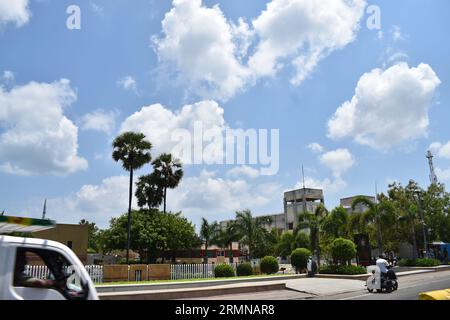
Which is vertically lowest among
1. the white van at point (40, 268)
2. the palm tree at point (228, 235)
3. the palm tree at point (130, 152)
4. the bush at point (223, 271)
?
the bush at point (223, 271)

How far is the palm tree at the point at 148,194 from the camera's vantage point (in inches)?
1954

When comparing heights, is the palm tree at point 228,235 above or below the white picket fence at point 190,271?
above

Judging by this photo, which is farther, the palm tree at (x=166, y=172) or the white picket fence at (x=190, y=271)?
the palm tree at (x=166, y=172)

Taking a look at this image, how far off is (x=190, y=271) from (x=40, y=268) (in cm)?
2344

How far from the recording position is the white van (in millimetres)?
4570

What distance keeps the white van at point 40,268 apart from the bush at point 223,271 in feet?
77.3

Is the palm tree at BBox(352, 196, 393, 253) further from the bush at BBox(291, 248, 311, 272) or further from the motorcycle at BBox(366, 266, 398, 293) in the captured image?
the motorcycle at BBox(366, 266, 398, 293)

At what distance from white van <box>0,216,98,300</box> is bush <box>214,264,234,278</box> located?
2357cm

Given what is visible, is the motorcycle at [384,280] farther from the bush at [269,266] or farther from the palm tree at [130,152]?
the palm tree at [130,152]

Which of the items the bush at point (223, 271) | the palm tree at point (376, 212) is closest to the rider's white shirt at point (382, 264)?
the bush at point (223, 271)

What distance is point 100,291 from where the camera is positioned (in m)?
17.2

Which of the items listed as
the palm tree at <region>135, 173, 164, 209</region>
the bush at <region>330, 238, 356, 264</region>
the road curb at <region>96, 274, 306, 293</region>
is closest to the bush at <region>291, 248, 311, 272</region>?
the road curb at <region>96, 274, 306, 293</region>

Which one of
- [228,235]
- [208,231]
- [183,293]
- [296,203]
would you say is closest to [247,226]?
[228,235]
